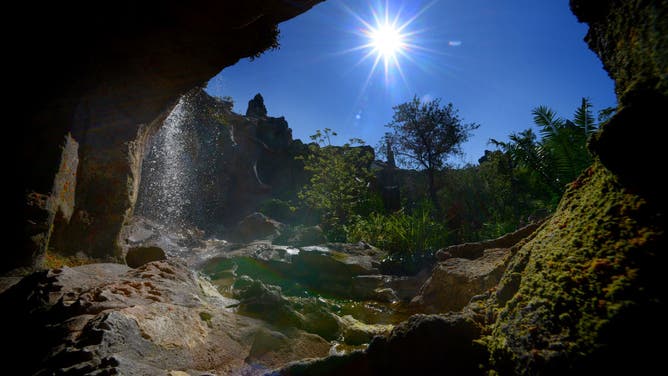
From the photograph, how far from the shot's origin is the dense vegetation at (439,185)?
29.3ft

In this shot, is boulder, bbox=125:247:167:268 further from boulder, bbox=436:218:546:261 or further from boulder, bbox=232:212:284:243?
boulder, bbox=232:212:284:243

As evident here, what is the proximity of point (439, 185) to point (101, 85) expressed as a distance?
19.8m

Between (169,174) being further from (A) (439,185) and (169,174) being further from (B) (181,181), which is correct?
(A) (439,185)

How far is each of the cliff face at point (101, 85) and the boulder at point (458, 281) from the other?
4985mm

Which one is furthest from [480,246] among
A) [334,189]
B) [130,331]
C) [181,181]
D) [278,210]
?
[181,181]

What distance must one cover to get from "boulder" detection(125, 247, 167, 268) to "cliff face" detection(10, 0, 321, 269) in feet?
1.57

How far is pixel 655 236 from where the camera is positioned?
1032mm

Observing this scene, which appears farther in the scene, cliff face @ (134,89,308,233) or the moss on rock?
cliff face @ (134,89,308,233)

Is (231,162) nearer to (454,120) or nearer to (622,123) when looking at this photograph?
(454,120)

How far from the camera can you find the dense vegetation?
8.95 m

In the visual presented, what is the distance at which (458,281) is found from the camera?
3.69 metres

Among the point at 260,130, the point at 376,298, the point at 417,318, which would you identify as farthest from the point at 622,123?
the point at 260,130

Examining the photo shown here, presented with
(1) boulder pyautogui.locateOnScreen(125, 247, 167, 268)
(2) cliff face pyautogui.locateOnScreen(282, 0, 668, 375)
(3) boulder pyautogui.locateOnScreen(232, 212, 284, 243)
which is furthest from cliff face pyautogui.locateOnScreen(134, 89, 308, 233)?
(2) cliff face pyautogui.locateOnScreen(282, 0, 668, 375)

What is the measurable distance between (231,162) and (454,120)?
1654 centimetres
